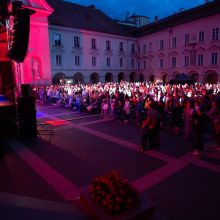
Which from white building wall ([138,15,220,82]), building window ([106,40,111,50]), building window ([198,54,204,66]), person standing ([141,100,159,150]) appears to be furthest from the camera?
building window ([106,40,111,50])

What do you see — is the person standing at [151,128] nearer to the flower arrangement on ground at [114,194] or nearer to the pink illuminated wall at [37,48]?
the flower arrangement on ground at [114,194]

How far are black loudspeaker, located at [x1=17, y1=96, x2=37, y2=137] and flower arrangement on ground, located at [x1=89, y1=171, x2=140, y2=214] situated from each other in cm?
800

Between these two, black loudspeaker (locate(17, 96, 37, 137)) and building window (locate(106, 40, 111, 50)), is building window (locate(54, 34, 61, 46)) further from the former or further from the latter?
black loudspeaker (locate(17, 96, 37, 137))

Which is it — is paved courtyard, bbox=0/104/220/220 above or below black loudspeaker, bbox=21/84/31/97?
below

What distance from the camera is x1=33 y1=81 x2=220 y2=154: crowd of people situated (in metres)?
8.35

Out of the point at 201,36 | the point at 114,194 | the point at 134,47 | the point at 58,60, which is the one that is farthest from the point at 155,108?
the point at 134,47

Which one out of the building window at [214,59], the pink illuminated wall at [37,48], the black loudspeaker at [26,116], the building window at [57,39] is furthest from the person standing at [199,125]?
the building window at [57,39]

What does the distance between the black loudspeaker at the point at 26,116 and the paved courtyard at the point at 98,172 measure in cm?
67

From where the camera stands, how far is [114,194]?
3.10 m

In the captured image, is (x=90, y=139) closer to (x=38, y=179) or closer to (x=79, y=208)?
(x=38, y=179)

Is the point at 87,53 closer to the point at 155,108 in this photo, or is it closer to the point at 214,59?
the point at 214,59

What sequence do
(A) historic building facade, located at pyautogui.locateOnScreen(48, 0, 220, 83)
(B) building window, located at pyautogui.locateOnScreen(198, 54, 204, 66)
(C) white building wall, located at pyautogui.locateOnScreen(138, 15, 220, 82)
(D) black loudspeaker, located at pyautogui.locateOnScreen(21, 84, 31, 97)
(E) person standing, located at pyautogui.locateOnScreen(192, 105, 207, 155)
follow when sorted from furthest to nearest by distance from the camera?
(B) building window, located at pyautogui.locateOnScreen(198, 54, 204, 66)
(A) historic building facade, located at pyautogui.locateOnScreen(48, 0, 220, 83)
(C) white building wall, located at pyautogui.locateOnScreen(138, 15, 220, 82)
(D) black loudspeaker, located at pyautogui.locateOnScreen(21, 84, 31, 97)
(E) person standing, located at pyautogui.locateOnScreen(192, 105, 207, 155)

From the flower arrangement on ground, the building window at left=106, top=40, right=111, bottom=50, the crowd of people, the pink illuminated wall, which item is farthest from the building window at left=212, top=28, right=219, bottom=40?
the flower arrangement on ground

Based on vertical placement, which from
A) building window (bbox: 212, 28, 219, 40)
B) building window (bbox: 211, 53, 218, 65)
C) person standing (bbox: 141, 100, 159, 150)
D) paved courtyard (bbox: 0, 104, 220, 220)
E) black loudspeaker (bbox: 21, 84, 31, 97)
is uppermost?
building window (bbox: 212, 28, 219, 40)
